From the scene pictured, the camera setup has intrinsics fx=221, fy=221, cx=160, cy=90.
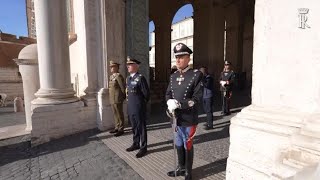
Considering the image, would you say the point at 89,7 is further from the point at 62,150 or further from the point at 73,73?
the point at 62,150

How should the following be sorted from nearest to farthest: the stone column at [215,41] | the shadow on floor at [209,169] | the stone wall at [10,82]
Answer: the shadow on floor at [209,169], the stone column at [215,41], the stone wall at [10,82]

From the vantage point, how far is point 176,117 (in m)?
3.01

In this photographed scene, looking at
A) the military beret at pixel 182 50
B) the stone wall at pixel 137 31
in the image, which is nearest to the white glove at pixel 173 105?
the military beret at pixel 182 50

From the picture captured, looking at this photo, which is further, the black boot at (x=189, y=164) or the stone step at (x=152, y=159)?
the stone step at (x=152, y=159)

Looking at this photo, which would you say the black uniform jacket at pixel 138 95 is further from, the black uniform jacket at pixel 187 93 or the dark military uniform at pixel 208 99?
the dark military uniform at pixel 208 99

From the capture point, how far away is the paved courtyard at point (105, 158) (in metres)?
3.45

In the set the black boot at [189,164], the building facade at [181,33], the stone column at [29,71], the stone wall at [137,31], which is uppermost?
the building facade at [181,33]

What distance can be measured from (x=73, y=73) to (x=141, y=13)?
116 inches

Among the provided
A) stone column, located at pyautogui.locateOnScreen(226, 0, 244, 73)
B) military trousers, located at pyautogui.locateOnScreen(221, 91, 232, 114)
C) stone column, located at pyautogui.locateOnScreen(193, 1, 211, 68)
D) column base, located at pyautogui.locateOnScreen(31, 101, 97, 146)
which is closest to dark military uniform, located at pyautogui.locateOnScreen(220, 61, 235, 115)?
military trousers, located at pyautogui.locateOnScreen(221, 91, 232, 114)

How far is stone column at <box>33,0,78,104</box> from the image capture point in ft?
17.6

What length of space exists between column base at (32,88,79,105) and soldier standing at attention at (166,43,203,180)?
3.60 m

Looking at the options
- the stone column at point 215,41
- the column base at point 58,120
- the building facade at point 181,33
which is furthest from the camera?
the building facade at point 181,33

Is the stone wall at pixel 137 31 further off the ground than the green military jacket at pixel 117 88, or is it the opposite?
the stone wall at pixel 137 31

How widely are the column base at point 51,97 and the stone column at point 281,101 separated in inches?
175
